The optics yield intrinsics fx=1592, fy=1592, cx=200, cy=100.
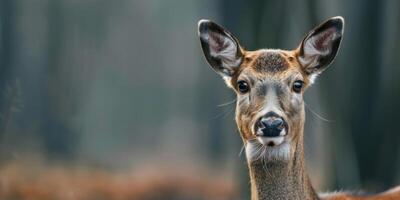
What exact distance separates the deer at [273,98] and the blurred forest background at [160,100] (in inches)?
29.0

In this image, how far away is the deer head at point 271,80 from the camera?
11.1 meters

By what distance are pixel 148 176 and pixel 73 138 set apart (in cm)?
341

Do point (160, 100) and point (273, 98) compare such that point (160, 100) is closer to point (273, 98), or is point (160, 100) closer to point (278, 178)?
point (278, 178)

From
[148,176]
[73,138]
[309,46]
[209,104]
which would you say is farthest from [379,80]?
[209,104]

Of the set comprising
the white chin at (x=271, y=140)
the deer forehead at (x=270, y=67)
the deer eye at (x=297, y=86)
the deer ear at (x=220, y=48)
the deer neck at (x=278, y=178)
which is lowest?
the deer neck at (x=278, y=178)

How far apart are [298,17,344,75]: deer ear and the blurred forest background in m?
0.93

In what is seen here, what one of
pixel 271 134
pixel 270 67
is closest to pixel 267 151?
pixel 271 134

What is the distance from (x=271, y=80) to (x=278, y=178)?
2.33ft

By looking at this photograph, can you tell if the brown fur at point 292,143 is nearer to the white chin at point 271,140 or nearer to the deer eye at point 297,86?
the deer eye at point 297,86

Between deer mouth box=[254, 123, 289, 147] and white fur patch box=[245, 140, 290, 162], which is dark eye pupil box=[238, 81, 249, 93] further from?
deer mouth box=[254, 123, 289, 147]

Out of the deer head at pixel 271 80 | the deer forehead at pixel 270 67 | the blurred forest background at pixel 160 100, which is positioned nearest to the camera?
the deer head at pixel 271 80

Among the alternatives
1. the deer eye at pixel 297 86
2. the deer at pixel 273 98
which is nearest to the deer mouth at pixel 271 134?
the deer at pixel 273 98

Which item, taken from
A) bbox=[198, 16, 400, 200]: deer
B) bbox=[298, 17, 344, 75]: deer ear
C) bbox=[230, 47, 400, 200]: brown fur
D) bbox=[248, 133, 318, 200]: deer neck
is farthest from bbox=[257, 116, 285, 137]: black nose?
bbox=[298, 17, 344, 75]: deer ear

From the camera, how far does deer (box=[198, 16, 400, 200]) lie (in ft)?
36.8
